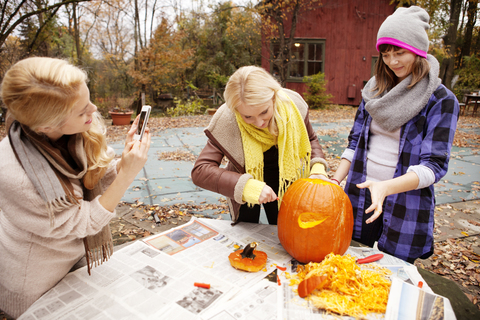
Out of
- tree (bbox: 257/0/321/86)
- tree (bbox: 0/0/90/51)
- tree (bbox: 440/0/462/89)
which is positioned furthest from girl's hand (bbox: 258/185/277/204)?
tree (bbox: 440/0/462/89)

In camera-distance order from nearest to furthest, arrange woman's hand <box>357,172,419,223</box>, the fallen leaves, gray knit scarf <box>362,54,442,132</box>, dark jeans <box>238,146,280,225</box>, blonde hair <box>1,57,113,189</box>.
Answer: blonde hair <box>1,57,113,189</box> → woman's hand <box>357,172,419,223</box> → gray knit scarf <box>362,54,442,132</box> → dark jeans <box>238,146,280,225</box> → the fallen leaves

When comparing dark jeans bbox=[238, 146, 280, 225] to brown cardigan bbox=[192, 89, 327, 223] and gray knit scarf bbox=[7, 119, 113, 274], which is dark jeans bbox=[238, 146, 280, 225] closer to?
brown cardigan bbox=[192, 89, 327, 223]

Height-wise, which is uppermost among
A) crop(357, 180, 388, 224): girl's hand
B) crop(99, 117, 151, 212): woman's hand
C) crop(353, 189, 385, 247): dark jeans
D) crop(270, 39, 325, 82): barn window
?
crop(270, 39, 325, 82): barn window

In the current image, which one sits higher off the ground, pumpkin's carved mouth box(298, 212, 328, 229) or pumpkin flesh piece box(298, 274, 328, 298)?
pumpkin's carved mouth box(298, 212, 328, 229)

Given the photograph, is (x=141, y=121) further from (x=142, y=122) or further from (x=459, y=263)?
(x=459, y=263)

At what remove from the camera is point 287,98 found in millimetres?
1696

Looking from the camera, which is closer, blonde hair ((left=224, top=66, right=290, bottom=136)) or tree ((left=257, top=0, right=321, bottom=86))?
blonde hair ((left=224, top=66, right=290, bottom=136))

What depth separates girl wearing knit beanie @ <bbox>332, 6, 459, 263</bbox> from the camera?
4.50 ft

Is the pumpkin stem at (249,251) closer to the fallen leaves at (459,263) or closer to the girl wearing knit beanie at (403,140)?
the girl wearing knit beanie at (403,140)

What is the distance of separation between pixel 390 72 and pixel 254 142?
0.82m

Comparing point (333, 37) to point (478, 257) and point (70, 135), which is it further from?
point (70, 135)

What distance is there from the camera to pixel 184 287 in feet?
4.00

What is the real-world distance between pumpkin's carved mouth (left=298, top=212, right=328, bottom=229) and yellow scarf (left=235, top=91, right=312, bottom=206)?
27 centimetres

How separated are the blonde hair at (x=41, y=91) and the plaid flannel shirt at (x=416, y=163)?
4.77 ft
